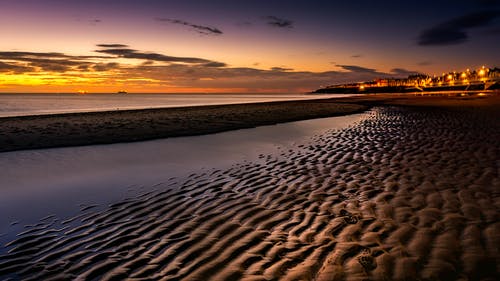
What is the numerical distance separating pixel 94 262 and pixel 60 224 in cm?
227

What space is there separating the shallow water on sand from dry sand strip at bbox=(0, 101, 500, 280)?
1.05m

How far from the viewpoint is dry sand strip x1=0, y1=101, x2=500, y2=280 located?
14.6 feet

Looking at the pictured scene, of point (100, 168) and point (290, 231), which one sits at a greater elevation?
point (100, 168)

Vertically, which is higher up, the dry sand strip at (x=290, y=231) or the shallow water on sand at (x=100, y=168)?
the shallow water on sand at (x=100, y=168)

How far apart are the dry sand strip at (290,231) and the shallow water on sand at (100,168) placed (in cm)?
105

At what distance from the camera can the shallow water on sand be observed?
7891mm

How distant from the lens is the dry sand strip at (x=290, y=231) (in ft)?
14.6

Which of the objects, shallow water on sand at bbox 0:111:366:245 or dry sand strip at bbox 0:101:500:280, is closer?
dry sand strip at bbox 0:101:500:280

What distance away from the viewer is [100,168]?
11719mm

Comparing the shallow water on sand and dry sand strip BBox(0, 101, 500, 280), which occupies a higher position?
the shallow water on sand

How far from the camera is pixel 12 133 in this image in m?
21.0

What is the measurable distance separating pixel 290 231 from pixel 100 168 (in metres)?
8.71

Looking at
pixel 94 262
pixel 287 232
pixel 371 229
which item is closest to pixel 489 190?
pixel 371 229

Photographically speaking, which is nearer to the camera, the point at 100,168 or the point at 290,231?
the point at 290,231
